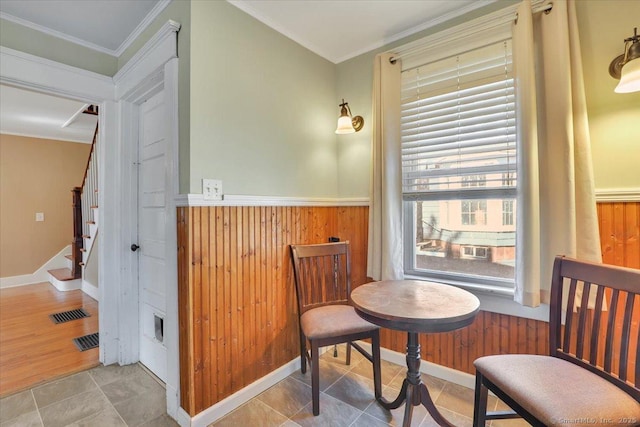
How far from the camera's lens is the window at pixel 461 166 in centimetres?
181

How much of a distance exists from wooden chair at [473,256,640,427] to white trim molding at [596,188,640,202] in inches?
17.3

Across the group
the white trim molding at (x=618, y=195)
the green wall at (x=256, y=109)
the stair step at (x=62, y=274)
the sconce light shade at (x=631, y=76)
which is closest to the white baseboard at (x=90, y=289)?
the stair step at (x=62, y=274)

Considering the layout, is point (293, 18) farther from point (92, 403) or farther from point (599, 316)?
point (92, 403)

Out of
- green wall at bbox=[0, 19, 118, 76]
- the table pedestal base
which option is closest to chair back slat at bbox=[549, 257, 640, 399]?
the table pedestal base

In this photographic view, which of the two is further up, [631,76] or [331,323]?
[631,76]

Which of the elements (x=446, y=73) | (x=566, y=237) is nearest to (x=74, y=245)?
(x=446, y=73)

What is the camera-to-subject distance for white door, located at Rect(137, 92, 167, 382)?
2018 mm

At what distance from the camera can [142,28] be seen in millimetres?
1960

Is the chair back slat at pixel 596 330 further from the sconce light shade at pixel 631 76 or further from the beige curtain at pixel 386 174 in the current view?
the beige curtain at pixel 386 174

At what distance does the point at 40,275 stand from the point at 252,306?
5.06m

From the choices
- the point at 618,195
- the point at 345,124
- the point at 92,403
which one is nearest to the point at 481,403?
the point at 618,195

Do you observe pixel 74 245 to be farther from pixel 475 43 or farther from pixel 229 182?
pixel 475 43

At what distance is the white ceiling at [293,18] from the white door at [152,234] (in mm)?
499

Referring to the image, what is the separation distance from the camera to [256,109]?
6.34 ft
